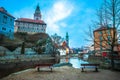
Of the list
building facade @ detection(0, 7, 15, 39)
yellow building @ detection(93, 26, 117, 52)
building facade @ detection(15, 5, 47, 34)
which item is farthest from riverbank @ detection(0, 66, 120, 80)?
building facade @ detection(15, 5, 47, 34)

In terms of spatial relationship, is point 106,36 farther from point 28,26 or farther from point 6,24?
point 28,26

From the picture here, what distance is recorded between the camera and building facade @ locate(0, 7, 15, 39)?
53.7m

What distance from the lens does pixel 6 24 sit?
184 ft

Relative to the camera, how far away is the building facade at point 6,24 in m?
53.7

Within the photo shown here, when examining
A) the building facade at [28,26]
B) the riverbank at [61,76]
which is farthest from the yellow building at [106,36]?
the building facade at [28,26]

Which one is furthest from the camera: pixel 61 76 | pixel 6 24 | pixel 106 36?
pixel 6 24

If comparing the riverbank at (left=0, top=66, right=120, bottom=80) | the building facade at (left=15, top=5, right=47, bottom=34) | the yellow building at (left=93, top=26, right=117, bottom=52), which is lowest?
the riverbank at (left=0, top=66, right=120, bottom=80)

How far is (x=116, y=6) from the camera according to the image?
18469 mm

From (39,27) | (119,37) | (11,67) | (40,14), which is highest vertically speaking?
(40,14)

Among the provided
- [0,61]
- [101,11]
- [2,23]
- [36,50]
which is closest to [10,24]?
[2,23]

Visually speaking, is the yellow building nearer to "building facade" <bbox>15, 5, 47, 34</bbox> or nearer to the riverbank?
the riverbank

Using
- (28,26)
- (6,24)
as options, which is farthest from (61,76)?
(28,26)

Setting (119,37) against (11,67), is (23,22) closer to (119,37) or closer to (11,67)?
(11,67)

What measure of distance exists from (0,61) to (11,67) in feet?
6.45
